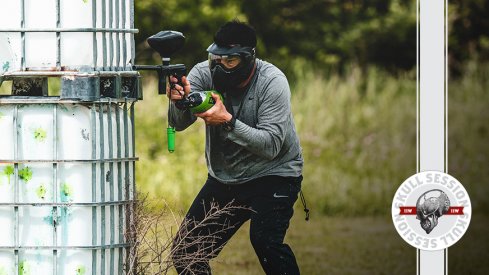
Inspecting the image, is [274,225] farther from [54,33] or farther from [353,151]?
[353,151]

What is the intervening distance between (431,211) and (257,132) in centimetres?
127

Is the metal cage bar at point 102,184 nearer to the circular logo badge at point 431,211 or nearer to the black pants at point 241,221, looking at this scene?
the black pants at point 241,221

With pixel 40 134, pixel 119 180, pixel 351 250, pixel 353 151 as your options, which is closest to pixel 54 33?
pixel 40 134

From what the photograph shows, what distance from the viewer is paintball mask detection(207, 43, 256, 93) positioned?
7.70 m

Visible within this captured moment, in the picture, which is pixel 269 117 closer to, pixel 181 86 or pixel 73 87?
pixel 181 86

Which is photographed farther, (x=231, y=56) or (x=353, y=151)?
(x=353, y=151)

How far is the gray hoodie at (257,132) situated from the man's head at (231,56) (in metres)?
0.09

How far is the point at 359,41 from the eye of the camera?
17.8 metres

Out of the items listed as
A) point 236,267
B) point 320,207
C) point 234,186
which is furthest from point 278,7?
point 234,186

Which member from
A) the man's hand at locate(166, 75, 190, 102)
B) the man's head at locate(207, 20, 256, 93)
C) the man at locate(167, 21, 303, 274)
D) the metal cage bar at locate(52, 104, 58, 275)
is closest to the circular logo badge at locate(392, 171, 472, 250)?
the man at locate(167, 21, 303, 274)

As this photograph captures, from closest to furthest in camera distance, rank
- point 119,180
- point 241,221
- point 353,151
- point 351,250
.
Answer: point 119,180, point 241,221, point 351,250, point 353,151

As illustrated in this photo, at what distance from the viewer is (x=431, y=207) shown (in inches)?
318

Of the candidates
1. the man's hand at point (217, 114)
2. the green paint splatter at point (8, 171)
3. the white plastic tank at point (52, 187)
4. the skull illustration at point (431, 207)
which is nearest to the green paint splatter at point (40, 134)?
the white plastic tank at point (52, 187)

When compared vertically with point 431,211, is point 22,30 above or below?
above
